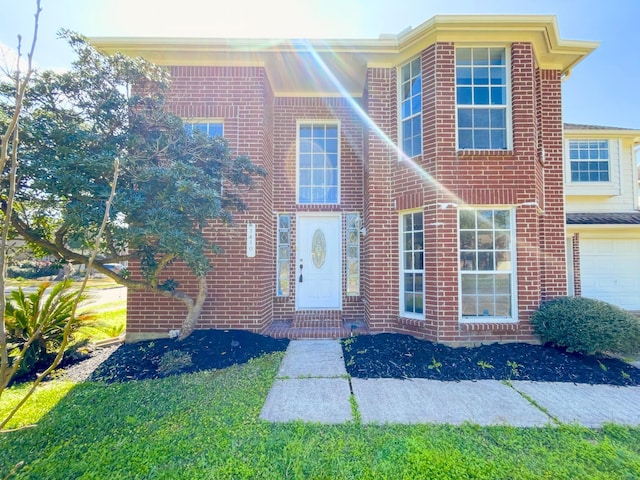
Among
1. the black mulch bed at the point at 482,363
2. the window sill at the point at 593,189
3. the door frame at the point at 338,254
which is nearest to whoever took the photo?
the black mulch bed at the point at 482,363

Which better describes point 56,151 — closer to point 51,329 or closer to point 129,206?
point 129,206

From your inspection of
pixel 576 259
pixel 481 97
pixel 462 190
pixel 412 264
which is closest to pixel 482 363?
pixel 412 264

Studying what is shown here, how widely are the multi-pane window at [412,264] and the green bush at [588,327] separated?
1.99 metres

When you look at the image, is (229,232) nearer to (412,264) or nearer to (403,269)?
(403,269)

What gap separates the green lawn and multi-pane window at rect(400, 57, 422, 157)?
4801mm

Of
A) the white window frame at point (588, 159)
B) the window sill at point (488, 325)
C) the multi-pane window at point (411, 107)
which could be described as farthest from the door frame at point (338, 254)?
the white window frame at point (588, 159)

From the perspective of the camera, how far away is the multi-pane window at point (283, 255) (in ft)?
23.0

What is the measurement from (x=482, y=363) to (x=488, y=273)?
5.40ft

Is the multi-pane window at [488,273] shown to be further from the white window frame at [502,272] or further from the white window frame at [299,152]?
the white window frame at [299,152]

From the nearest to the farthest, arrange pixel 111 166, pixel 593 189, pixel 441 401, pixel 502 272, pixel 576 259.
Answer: pixel 441 401 < pixel 111 166 < pixel 502 272 < pixel 576 259 < pixel 593 189

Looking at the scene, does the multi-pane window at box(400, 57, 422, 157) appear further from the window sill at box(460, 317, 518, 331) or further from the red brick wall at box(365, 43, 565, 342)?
the window sill at box(460, 317, 518, 331)

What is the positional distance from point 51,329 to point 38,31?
A: 16.7 feet

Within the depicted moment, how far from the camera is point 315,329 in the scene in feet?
20.0

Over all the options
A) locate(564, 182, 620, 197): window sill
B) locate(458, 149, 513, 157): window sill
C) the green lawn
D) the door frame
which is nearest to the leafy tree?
the green lawn
